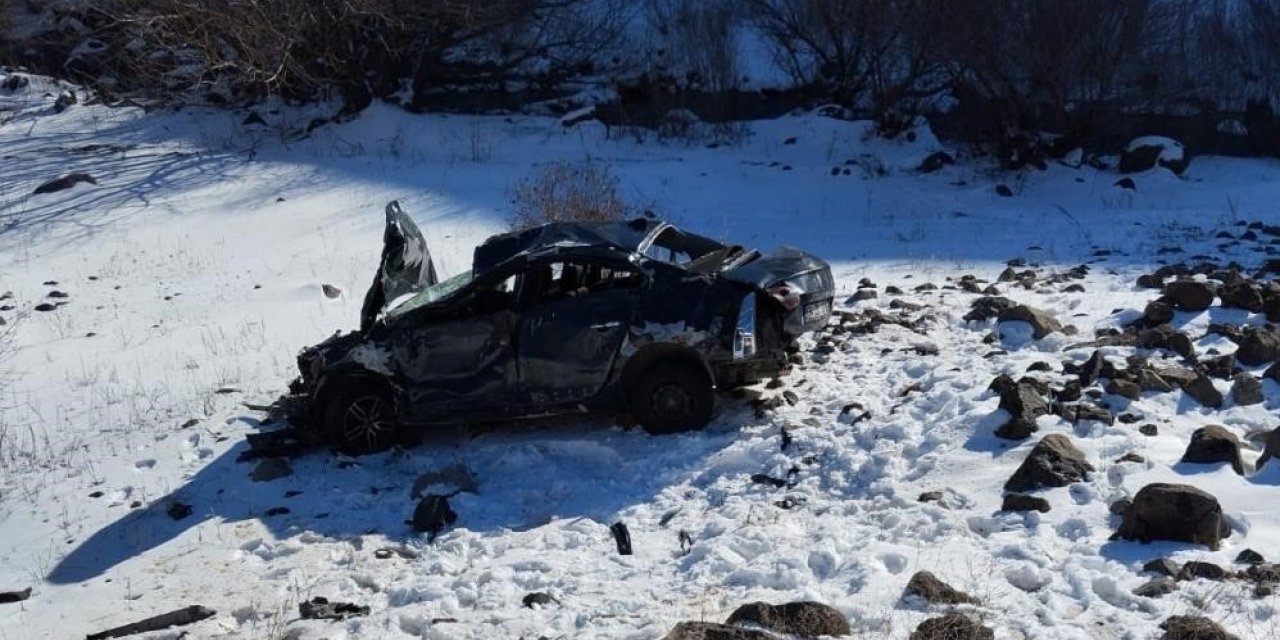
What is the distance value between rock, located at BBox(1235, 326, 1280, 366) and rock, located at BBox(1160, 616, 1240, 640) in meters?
4.20

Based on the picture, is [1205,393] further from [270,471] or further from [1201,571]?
[270,471]

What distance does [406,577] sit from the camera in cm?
689

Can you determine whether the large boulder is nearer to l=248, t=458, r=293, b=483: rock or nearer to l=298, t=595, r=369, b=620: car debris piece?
l=248, t=458, r=293, b=483: rock

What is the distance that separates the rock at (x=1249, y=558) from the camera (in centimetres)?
582

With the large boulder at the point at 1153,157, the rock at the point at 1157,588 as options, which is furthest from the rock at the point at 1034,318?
the large boulder at the point at 1153,157

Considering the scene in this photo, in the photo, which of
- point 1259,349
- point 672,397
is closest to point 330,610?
point 672,397

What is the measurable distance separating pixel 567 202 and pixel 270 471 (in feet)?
19.0

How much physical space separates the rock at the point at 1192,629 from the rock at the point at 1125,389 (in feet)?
10.4

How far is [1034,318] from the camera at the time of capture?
995cm

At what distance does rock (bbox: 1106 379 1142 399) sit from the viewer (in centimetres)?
816

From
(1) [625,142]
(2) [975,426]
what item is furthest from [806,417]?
(1) [625,142]

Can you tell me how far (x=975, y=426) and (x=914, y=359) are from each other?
1.63 m

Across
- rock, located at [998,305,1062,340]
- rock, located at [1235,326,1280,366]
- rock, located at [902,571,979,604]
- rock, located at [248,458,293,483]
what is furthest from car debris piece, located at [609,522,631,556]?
rock, located at [1235,326,1280,366]

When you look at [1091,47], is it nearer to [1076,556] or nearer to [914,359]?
[914,359]
